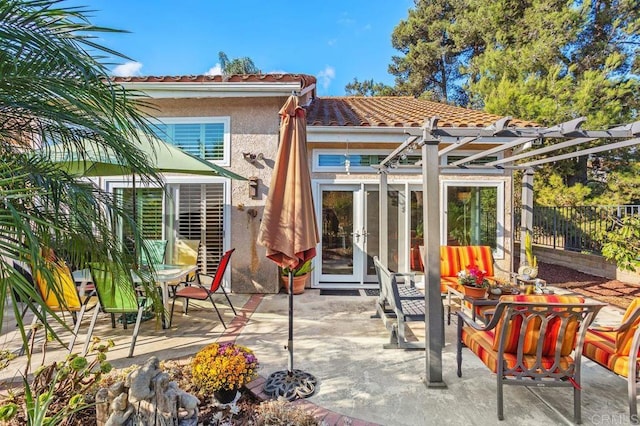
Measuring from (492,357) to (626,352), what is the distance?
4.27 ft

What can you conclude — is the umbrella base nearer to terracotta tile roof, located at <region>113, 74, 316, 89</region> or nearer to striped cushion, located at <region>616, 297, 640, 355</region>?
striped cushion, located at <region>616, 297, 640, 355</region>

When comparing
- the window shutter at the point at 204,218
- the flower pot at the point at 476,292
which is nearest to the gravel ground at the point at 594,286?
the flower pot at the point at 476,292

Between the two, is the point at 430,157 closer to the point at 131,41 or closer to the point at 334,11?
the point at 131,41

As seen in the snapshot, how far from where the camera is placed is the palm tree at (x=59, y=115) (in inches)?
80.9

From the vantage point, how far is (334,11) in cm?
1456

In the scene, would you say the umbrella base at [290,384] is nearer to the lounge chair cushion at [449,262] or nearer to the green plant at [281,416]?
the green plant at [281,416]

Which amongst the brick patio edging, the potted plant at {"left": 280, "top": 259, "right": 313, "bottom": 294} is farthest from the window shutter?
the brick patio edging

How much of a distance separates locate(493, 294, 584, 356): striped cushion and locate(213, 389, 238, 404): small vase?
2.70m

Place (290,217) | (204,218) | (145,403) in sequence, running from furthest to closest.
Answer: (204,218) < (290,217) < (145,403)

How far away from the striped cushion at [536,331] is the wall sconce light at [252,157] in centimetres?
615

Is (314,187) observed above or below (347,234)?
above

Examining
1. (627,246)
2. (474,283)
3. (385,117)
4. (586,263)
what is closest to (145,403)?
(474,283)

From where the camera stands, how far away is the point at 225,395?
318 centimetres

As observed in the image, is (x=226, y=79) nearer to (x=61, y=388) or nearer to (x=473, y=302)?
(x=61, y=388)
